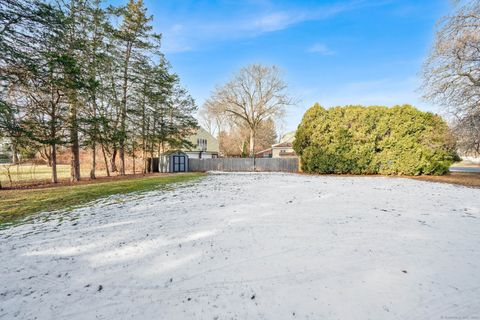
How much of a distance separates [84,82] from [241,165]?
14.1 meters

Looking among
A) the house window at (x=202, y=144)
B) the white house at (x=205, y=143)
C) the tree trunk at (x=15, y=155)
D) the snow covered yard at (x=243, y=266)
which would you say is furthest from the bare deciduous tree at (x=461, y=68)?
the house window at (x=202, y=144)

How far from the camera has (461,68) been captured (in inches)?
435

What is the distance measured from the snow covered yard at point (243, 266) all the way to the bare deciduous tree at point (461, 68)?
1013cm

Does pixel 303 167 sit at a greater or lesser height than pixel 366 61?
lesser

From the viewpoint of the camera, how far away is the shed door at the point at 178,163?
59.9ft

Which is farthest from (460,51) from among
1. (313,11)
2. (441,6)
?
(313,11)

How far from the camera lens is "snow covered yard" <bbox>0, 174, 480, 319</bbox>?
1729mm

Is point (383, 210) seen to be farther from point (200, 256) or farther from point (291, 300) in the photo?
point (200, 256)

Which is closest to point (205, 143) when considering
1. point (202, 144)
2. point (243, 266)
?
point (202, 144)

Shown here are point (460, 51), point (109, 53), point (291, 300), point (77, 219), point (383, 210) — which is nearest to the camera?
point (291, 300)

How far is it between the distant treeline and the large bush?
10639mm

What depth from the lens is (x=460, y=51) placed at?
1080 cm

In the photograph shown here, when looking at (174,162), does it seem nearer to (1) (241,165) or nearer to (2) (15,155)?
(1) (241,165)

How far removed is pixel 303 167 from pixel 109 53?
52.9 ft
